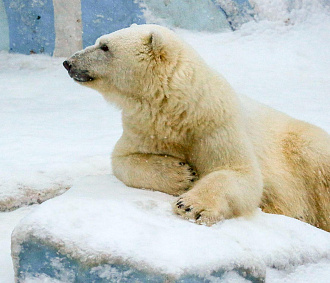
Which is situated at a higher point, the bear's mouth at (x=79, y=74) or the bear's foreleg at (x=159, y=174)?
the bear's mouth at (x=79, y=74)

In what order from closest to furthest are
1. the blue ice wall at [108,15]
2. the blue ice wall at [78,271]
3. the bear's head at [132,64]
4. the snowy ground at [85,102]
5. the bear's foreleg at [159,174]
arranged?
the blue ice wall at [78,271] → the bear's foreleg at [159,174] → the bear's head at [132,64] → the snowy ground at [85,102] → the blue ice wall at [108,15]

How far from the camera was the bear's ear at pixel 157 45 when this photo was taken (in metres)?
2.87

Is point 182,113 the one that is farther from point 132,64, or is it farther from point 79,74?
point 79,74

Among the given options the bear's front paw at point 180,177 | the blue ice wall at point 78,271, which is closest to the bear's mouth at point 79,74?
the bear's front paw at point 180,177

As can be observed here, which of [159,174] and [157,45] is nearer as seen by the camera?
[159,174]

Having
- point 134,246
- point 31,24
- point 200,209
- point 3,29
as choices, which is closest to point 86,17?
point 31,24

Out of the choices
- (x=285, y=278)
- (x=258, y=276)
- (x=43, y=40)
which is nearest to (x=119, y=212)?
(x=258, y=276)

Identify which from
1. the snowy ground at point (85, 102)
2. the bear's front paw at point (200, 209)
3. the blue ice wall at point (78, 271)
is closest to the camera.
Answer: the blue ice wall at point (78, 271)

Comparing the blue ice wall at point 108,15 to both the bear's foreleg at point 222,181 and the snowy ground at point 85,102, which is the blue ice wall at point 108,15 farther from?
the bear's foreleg at point 222,181

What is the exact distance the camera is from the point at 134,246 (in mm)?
1914

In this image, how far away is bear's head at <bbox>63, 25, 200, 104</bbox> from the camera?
2.89 meters

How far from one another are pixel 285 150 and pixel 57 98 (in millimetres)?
5964

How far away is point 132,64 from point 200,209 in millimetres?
1019

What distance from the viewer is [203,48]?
1011 centimetres
